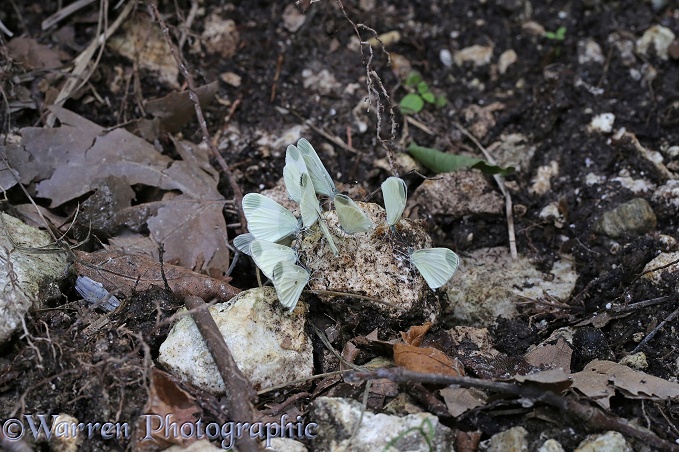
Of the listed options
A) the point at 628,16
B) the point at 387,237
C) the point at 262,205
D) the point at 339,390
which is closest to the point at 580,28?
the point at 628,16

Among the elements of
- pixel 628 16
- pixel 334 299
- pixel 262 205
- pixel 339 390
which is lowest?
pixel 339 390

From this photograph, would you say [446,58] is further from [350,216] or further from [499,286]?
[350,216]

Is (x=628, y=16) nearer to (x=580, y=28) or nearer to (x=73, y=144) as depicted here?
(x=580, y=28)

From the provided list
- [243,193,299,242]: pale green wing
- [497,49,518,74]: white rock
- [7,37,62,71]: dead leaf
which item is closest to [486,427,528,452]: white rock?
[243,193,299,242]: pale green wing

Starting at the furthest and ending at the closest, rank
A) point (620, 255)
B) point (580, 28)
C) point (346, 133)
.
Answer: point (580, 28), point (346, 133), point (620, 255)

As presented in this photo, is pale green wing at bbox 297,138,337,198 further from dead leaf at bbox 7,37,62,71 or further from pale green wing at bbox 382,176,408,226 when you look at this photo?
dead leaf at bbox 7,37,62,71

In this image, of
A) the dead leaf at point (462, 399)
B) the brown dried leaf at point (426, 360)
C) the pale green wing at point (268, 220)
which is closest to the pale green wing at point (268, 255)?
the pale green wing at point (268, 220)

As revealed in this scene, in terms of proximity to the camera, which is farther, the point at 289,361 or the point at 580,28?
the point at 580,28

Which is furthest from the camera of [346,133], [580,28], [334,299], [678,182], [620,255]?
[580,28]
